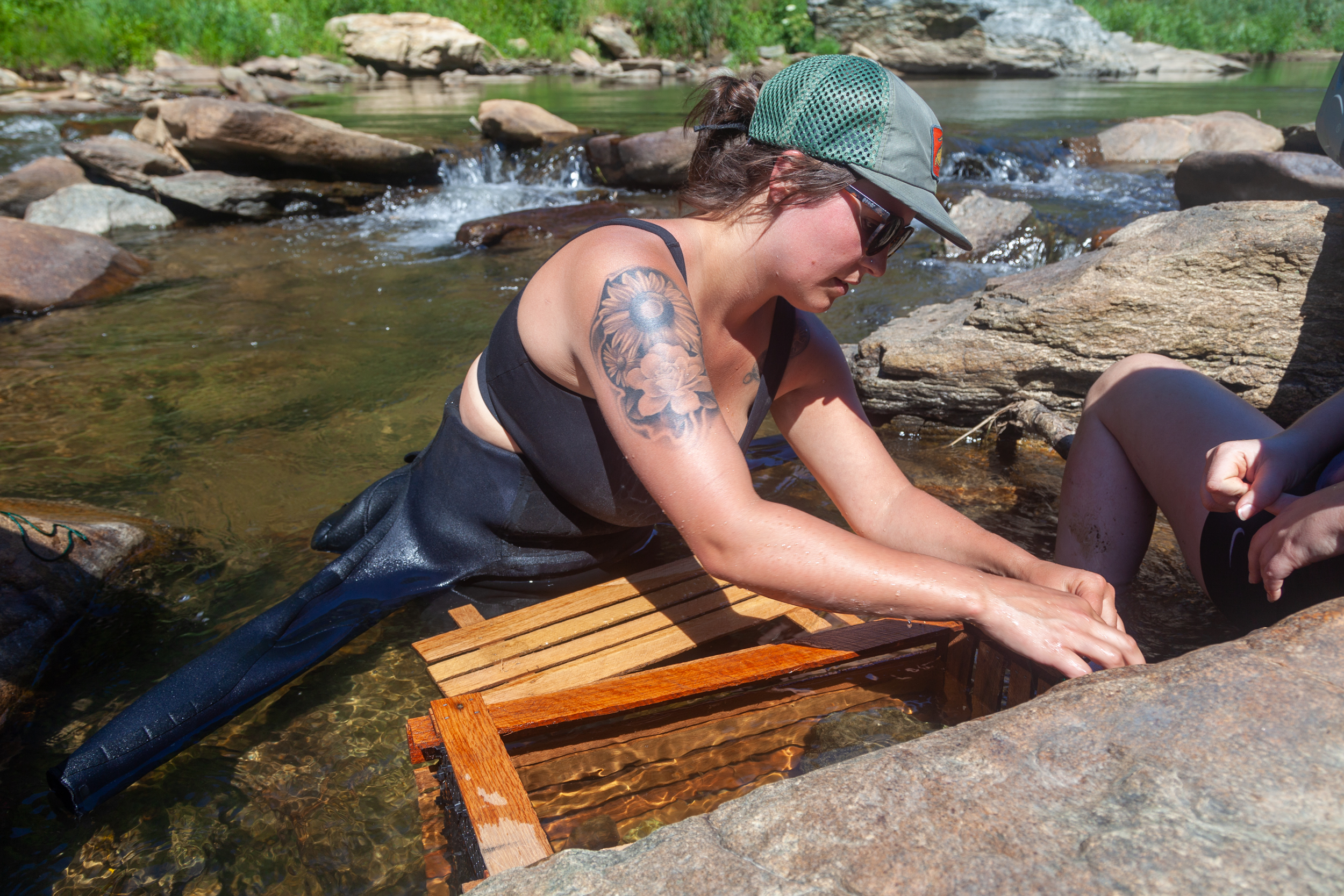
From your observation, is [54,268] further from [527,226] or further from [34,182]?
[527,226]

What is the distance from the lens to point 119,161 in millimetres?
8578

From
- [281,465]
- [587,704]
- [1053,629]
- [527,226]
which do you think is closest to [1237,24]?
[527,226]

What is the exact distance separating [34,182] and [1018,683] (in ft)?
32.6

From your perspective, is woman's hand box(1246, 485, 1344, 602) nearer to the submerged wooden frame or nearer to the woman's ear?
the submerged wooden frame

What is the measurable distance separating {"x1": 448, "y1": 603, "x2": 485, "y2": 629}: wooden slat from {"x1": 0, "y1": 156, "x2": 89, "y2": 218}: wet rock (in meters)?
8.16

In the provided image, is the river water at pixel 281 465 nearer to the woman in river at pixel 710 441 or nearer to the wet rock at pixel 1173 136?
the woman in river at pixel 710 441

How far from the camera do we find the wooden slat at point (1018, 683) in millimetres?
1623

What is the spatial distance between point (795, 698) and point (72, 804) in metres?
1.55

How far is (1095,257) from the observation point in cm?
349

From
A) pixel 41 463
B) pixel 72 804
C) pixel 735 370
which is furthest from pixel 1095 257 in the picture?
pixel 41 463

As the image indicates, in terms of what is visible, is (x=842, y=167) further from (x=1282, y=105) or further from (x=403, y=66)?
(x=403, y=66)

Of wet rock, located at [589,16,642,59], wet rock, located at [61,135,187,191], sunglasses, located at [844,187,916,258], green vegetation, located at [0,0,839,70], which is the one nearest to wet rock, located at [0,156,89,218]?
wet rock, located at [61,135,187,191]

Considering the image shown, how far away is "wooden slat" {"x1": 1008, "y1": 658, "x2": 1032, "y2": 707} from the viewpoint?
1623 millimetres

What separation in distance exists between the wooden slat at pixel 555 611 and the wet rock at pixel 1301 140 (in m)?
8.90
